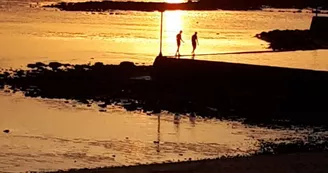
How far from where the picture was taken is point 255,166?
11094mm

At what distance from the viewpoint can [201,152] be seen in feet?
49.7

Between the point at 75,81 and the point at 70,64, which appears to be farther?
the point at 70,64

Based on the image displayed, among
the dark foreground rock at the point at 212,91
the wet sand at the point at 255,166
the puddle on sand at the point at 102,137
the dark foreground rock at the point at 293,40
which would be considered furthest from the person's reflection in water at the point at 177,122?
the dark foreground rock at the point at 293,40

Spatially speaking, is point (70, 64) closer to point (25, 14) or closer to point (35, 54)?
point (35, 54)

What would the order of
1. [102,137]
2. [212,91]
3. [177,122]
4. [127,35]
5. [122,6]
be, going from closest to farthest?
[102,137], [177,122], [212,91], [127,35], [122,6]

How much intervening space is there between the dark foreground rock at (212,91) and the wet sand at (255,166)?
22.5 feet

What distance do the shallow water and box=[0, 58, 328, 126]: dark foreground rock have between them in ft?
5.86

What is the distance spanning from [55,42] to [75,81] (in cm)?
1758

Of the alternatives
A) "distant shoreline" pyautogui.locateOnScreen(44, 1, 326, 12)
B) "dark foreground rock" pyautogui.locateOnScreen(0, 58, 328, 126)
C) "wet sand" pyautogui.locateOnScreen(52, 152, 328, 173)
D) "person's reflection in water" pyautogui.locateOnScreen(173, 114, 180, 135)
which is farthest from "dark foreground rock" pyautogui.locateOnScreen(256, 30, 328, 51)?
"distant shoreline" pyautogui.locateOnScreen(44, 1, 326, 12)

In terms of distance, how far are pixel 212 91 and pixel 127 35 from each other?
26.8 meters

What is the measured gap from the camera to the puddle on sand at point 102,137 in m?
14.3

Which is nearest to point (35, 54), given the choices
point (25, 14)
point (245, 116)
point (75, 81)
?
point (75, 81)

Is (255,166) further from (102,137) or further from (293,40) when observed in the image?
(293,40)

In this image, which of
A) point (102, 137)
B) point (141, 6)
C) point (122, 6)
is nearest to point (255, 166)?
point (102, 137)
